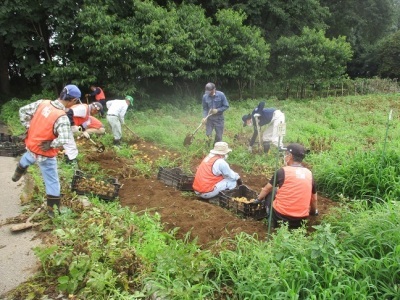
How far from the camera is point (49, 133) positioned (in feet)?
14.1

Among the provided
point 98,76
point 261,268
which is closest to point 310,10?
point 98,76

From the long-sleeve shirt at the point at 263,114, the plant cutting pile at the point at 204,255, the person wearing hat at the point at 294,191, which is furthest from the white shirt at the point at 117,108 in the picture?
the person wearing hat at the point at 294,191

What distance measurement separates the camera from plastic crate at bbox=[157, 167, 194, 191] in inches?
242

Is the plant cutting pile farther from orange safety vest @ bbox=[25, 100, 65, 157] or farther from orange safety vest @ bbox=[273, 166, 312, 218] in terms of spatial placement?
orange safety vest @ bbox=[25, 100, 65, 157]

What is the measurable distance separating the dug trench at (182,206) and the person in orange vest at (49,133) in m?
1.19

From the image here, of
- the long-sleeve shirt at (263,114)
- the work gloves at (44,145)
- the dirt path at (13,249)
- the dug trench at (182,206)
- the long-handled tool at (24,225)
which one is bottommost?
the dug trench at (182,206)

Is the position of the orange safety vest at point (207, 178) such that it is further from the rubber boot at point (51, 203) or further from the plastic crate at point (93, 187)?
the rubber boot at point (51, 203)

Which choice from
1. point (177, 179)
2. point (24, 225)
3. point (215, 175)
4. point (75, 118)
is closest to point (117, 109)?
point (75, 118)

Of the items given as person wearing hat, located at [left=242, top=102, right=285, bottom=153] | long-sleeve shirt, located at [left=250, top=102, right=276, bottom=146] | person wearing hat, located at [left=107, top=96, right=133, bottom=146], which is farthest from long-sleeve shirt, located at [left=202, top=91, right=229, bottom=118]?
person wearing hat, located at [left=107, top=96, right=133, bottom=146]

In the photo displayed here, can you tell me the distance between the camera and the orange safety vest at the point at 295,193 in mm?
4340

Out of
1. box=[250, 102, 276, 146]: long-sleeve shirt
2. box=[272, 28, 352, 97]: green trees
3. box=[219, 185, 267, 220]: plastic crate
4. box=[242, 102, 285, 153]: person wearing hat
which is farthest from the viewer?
box=[272, 28, 352, 97]: green trees

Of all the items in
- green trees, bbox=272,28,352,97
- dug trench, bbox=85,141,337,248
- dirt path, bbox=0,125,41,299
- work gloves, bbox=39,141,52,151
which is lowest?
dug trench, bbox=85,141,337,248

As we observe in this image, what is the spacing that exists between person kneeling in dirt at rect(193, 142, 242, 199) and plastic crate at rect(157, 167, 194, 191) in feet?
1.67

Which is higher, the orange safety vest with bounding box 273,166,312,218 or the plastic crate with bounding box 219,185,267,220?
the orange safety vest with bounding box 273,166,312,218
